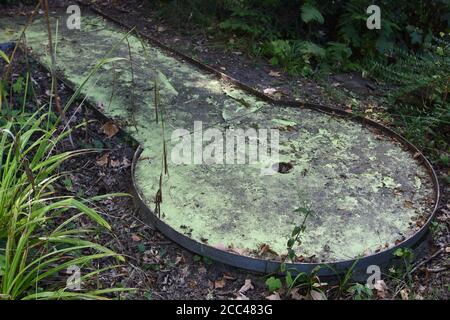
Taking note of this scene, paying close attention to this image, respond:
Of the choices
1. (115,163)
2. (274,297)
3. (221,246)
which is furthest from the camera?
(115,163)

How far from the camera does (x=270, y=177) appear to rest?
3266 millimetres

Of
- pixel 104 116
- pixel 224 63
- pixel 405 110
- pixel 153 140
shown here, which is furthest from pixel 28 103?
pixel 405 110

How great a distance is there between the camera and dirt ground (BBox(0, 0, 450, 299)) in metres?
2.63

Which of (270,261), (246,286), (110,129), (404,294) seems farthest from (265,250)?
(110,129)

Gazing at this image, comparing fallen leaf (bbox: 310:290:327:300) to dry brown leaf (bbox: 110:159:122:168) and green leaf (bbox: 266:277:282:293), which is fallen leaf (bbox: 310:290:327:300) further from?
dry brown leaf (bbox: 110:159:122:168)

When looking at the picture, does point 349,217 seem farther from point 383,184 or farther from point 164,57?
point 164,57

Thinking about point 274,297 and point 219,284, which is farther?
point 219,284

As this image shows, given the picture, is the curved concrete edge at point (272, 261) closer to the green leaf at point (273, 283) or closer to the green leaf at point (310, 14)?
the green leaf at point (273, 283)

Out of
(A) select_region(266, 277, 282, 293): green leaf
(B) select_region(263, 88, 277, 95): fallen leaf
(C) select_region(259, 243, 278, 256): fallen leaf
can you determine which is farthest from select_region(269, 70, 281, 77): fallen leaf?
(A) select_region(266, 277, 282, 293): green leaf

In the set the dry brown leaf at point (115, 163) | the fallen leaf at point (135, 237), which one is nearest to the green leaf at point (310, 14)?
the dry brown leaf at point (115, 163)

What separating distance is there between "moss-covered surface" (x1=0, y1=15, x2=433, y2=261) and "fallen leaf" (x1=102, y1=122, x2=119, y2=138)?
8 centimetres

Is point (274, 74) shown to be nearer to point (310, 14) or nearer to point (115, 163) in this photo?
point (310, 14)

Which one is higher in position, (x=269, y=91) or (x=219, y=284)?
(x=269, y=91)

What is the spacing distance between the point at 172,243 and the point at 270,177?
782mm
